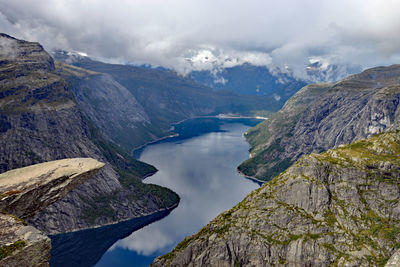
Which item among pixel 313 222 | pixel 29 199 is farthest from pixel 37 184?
pixel 313 222

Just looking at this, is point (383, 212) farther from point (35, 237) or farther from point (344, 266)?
point (35, 237)

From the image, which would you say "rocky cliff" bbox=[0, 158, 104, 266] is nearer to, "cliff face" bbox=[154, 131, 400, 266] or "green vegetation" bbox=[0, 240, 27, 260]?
"green vegetation" bbox=[0, 240, 27, 260]

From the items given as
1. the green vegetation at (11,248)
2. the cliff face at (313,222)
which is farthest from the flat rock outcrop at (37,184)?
the cliff face at (313,222)

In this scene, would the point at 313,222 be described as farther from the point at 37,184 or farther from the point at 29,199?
the point at 29,199

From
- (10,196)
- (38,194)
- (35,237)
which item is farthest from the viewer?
(38,194)

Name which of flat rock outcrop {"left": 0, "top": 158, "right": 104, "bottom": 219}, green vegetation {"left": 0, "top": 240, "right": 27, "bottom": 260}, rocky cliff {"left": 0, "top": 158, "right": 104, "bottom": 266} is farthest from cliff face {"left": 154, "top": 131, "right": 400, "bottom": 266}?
green vegetation {"left": 0, "top": 240, "right": 27, "bottom": 260}

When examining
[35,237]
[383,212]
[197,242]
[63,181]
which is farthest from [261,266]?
[35,237]
